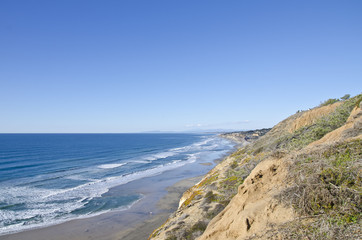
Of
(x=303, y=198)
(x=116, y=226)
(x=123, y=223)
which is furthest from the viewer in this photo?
(x=123, y=223)

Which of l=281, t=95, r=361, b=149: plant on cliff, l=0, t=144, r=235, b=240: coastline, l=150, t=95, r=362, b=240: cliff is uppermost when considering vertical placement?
l=281, t=95, r=361, b=149: plant on cliff

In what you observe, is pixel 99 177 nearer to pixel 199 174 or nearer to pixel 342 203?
pixel 199 174

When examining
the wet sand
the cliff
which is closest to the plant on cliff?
the cliff

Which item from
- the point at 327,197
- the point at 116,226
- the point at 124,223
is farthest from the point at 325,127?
the point at 116,226

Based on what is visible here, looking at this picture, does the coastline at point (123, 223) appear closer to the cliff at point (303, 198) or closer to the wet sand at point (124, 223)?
the wet sand at point (124, 223)

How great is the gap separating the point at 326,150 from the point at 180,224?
738 centimetres

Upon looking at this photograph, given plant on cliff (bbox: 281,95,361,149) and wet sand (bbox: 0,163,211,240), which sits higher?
plant on cliff (bbox: 281,95,361,149)

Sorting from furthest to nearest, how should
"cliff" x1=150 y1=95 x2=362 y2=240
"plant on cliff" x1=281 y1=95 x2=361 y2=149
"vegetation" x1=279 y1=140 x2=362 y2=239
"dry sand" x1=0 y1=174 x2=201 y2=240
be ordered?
"dry sand" x1=0 y1=174 x2=201 y2=240, "plant on cliff" x1=281 y1=95 x2=361 y2=149, "cliff" x1=150 y1=95 x2=362 y2=240, "vegetation" x1=279 y1=140 x2=362 y2=239

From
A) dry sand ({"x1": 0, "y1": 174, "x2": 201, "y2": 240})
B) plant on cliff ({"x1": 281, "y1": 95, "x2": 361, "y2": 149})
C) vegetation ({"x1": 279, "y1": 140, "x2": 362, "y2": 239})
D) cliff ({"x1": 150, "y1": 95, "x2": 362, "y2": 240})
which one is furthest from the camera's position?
dry sand ({"x1": 0, "y1": 174, "x2": 201, "y2": 240})

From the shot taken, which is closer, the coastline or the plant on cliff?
the plant on cliff

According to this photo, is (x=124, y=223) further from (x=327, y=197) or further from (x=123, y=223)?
(x=327, y=197)

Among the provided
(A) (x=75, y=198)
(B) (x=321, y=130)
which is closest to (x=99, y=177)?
(A) (x=75, y=198)

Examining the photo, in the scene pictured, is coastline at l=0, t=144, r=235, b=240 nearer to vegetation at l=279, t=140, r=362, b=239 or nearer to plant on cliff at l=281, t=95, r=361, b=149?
plant on cliff at l=281, t=95, r=361, b=149

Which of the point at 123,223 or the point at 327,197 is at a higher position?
the point at 327,197
